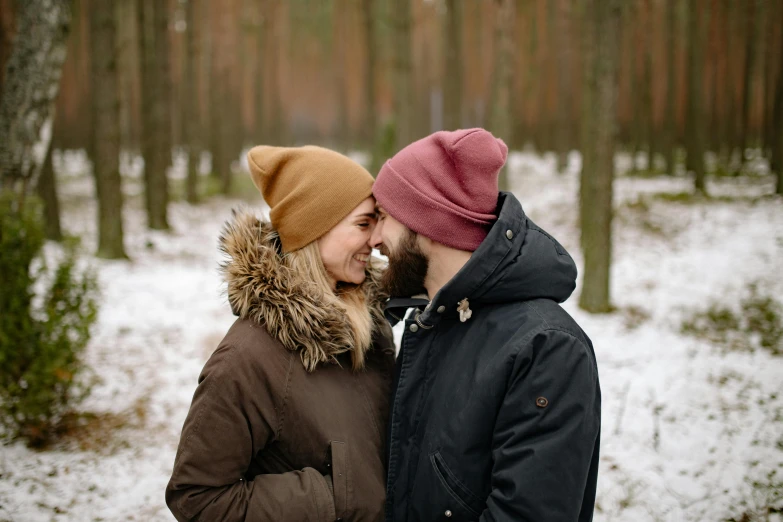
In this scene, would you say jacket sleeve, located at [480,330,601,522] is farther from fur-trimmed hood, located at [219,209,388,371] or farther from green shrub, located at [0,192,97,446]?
green shrub, located at [0,192,97,446]

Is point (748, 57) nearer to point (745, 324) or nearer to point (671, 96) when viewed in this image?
point (671, 96)

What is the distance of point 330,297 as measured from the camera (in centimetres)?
194

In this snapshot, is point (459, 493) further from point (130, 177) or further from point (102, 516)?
point (130, 177)

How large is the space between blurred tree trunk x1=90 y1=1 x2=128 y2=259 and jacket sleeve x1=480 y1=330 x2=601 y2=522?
9089mm

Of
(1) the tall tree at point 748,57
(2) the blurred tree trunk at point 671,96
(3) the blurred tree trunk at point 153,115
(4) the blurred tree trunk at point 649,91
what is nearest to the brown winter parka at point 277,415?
(3) the blurred tree trunk at point 153,115

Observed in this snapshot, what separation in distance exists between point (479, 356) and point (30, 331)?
365 centimetres

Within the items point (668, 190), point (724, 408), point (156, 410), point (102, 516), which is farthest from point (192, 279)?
point (668, 190)

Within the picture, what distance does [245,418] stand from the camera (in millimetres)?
1645

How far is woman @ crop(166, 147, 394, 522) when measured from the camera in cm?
161

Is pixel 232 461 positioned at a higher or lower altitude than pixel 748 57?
lower

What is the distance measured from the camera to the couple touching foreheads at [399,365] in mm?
1478

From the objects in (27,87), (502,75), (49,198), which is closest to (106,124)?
(49,198)

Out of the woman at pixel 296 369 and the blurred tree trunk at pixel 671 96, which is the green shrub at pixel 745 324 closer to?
the woman at pixel 296 369

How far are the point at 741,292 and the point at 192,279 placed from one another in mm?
8393
